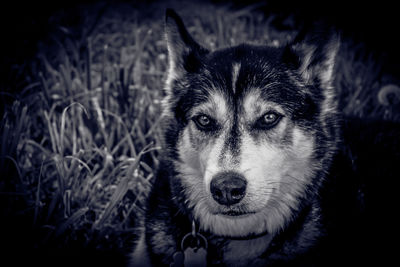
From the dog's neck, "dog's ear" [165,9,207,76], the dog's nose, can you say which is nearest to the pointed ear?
"dog's ear" [165,9,207,76]

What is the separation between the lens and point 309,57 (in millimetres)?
2523

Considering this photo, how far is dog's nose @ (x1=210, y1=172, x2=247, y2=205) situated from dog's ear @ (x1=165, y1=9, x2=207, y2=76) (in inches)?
41.2

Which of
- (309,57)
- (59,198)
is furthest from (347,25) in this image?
(59,198)

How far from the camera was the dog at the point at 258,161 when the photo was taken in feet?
7.46

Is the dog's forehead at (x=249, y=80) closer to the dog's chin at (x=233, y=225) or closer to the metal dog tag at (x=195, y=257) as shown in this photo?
the dog's chin at (x=233, y=225)

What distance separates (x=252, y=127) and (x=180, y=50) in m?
0.88

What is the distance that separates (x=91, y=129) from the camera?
3469 millimetres

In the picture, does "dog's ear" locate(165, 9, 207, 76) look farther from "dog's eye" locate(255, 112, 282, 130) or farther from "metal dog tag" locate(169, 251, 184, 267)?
"metal dog tag" locate(169, 251, 184, 267)

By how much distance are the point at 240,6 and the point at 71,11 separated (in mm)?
3240

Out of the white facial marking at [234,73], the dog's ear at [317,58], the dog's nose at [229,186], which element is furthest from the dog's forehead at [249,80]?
the dog's nose at [229,186]

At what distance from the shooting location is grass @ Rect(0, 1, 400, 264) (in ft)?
8.59

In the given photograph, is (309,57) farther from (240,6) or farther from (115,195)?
(240,6)

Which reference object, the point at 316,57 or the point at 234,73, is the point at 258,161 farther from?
the point at 316,57

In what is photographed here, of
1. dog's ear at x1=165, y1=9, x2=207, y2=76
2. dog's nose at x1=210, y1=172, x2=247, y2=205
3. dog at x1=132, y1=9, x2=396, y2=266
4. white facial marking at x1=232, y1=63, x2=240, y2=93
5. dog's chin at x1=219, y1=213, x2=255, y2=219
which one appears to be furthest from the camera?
dog's ear at x1=165, y1=9, x2=207, y2=76
